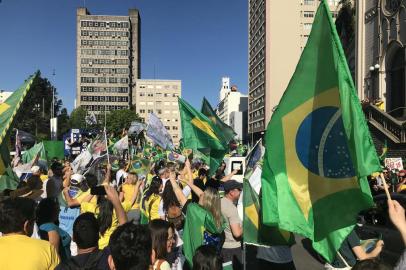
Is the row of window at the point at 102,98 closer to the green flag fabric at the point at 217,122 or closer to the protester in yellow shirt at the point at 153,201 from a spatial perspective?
the green flag fabric at the point at 217,122

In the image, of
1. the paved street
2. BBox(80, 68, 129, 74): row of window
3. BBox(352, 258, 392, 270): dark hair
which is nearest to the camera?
BBox(352, 258, 392, 270): dark hair

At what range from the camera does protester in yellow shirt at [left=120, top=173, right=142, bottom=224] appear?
260 inches

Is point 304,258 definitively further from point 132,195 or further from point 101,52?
point 101,52

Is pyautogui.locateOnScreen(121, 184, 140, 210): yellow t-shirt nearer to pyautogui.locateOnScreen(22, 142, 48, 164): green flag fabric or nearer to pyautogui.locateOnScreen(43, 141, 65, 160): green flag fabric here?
pyautogui.locateOnScreen(22, 142, 48, 164): green flag fabric

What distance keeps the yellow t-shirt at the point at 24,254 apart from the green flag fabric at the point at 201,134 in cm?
588

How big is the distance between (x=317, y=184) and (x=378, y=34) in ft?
91.4

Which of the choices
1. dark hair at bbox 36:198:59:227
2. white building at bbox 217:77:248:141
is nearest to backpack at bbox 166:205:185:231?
dark hair at bbox 36:198:59:227

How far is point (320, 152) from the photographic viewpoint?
3639 mm

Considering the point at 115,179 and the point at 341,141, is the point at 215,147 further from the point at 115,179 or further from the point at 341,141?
the point at 341,141

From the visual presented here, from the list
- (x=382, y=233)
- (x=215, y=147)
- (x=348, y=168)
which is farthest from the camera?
(x=215, y=147)

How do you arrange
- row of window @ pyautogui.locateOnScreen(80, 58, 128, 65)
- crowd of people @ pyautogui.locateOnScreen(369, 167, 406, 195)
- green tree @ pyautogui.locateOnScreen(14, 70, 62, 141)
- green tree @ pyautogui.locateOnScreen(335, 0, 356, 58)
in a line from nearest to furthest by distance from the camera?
crowd of people @ pyautogui.locateOnScreen(369, 167, 406, 195) < green tree @ pyautogui.locateOnScreen(335, 0, 356, 58) < green tree @ pyautogui.locateOnScreen(14, 70, 62, 141) < row of window @ pyautogui.locateOnScreen(80, 58, 128, 65)

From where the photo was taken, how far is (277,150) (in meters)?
3.88

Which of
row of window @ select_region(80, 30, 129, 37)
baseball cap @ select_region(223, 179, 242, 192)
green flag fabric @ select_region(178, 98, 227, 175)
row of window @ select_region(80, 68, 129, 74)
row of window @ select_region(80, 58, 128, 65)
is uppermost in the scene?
row of window @ select_region(80, 30, 129, 37)

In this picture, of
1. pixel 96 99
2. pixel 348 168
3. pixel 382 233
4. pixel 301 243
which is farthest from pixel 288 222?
pixel 96 99
